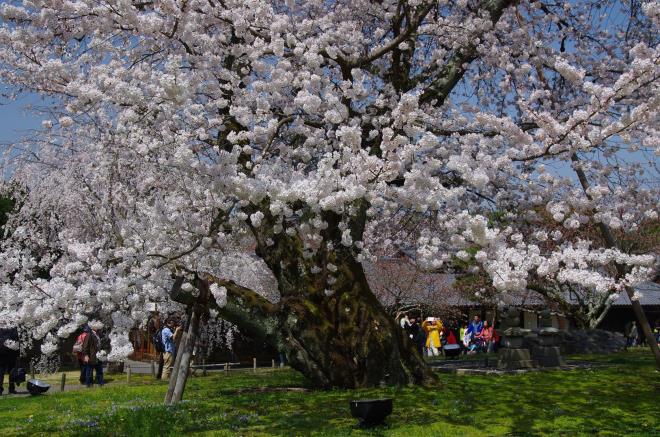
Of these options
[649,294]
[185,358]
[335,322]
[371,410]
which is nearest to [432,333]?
[335,322]

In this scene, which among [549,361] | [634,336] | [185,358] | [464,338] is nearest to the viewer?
[185,358]

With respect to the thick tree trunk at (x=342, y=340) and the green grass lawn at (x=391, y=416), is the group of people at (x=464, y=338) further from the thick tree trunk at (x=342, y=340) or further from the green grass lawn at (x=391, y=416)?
the thick tree trunk at (x=342, y=340)

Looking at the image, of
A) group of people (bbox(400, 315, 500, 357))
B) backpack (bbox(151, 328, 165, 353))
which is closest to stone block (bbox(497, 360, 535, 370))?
group of people (bbox(400, 315, 500, 357))

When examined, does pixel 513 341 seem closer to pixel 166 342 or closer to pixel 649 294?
pixel 166 342

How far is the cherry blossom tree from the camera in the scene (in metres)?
6.87

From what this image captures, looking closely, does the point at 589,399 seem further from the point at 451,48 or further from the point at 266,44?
the point at 266,44

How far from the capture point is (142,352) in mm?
27125

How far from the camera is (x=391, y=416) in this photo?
7996 mm

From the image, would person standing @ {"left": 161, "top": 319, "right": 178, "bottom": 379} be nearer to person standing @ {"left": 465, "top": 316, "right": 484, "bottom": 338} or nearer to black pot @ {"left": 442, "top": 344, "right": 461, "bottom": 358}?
black pot @ {"left": 442, "top": 344, "right": 461, "bottom": 358}

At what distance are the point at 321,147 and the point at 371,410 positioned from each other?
409cm

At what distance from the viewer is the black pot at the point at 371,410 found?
714 centimetres

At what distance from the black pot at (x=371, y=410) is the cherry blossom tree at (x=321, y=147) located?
1759 mm

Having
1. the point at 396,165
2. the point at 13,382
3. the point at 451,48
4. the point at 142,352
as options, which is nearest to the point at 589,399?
the point at 396,165

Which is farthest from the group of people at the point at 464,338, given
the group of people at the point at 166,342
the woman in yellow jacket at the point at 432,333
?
the group of people at the point at 166,342
